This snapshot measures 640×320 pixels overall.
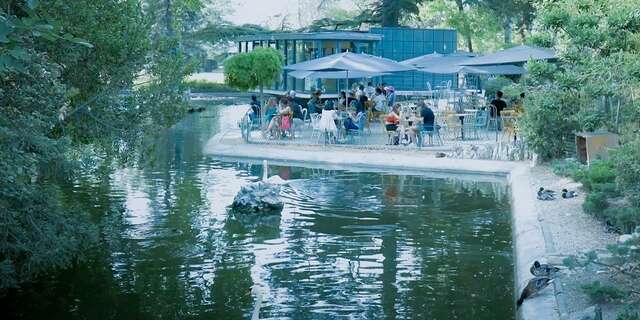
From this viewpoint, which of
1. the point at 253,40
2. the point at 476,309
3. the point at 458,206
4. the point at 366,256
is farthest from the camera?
the point at 253,40

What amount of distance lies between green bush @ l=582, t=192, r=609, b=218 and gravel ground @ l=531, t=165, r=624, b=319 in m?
0.13

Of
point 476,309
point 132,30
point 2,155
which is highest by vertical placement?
point 132,30

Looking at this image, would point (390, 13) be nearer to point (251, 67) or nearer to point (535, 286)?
point (251, 67)

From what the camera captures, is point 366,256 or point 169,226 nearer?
point 366,256

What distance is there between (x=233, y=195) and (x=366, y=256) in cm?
515

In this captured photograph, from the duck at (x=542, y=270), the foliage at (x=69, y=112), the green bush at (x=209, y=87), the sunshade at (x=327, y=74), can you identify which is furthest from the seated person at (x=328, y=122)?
the green bush at (x=209, y=87)

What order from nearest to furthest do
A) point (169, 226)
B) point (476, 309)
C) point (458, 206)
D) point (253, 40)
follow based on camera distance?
point (476, 309) → point (169, 226) → point (458, 206) → point (253, 40)

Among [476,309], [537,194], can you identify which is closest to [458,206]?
[537,194]

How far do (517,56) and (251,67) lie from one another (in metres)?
6.80

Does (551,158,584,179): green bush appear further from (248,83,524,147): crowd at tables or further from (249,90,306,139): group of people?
(249,90,306,139): group of people

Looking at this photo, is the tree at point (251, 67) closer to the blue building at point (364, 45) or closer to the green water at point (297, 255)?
the green water at point (297, 255)

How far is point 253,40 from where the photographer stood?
3353 cm

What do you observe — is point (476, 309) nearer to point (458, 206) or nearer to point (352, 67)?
point (458, 206)

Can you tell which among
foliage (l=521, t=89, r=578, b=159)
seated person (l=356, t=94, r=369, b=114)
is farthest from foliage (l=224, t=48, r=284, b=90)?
foliage (l=521, t=89, r=578, b=159)
